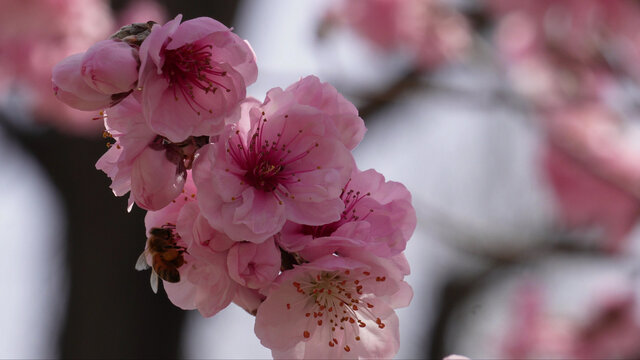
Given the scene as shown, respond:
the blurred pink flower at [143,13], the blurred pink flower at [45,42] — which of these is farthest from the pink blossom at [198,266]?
the blurred pink flower at [143,13]

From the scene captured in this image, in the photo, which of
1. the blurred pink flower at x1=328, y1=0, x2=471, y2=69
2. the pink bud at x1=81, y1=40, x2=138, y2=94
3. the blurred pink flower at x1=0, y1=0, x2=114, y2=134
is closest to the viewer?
the pink bud at x1=81, y1=40, x2=138, y2=94

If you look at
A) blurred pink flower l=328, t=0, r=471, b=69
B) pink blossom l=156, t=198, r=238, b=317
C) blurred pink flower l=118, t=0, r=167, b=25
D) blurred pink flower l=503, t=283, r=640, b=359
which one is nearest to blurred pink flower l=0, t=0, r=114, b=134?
blurred pink flower l=118, t=0, r=167, b=25

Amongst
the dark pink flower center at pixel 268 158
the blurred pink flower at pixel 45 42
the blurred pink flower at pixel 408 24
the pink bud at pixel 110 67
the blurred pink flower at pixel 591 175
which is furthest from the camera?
the blurred pink flower at pixel 408 24

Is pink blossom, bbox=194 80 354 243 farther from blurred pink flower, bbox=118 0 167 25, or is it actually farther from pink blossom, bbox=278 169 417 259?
blurred pink flower, bbox=118 0 167 25

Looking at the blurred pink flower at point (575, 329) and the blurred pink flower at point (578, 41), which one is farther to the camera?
the blurred pink flower at point (575, 329)

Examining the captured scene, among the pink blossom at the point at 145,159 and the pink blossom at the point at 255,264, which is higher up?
the pink blossom at the point at 145,159

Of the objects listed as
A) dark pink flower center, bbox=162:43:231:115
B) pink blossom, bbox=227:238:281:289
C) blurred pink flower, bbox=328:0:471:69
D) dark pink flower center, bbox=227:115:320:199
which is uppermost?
dark pink flower center, bbox=162:43:231:115

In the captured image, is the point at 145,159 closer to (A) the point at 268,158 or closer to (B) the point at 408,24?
(A) the point at 268,158

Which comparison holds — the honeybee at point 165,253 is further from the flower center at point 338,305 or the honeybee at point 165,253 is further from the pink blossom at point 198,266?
the flower center at point 338,305

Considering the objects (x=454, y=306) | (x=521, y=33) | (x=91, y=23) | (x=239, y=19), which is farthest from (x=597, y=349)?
(x=91, y=23)

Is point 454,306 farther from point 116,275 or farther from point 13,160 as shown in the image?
point 13,160
